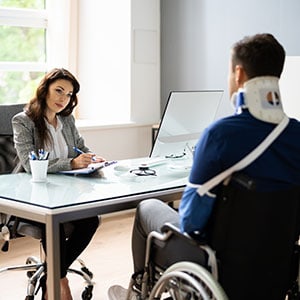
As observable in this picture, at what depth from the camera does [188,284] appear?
71.4 inches

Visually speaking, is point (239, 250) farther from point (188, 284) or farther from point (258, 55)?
point (258, 55)

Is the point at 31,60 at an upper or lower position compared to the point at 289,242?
upper

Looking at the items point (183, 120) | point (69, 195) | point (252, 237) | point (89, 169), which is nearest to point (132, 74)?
point (183, 120)

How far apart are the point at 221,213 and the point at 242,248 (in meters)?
0.13

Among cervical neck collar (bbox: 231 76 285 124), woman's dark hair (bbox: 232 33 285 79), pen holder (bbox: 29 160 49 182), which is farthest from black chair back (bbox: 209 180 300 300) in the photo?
pen holder (bbox: 29 160 49 182)

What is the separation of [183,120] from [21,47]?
7.76ft

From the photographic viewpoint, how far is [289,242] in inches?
70.9

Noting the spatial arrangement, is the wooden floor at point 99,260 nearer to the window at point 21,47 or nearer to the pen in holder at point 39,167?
the pen in holder at point 39,167

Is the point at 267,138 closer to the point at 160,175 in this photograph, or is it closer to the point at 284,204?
the point at 284,204

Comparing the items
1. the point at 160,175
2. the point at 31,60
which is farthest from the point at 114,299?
the point at 31,60

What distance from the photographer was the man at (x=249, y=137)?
166 centimetres

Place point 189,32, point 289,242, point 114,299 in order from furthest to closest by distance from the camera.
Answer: point 189,32, point 114,299, point 289,242

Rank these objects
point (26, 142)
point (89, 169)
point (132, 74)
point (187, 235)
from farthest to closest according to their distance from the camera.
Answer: point (132, 74) < point (26, 142) < point (89, 169) < point (187, 235)

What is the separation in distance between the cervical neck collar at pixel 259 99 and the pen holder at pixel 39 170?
943 millimetres
